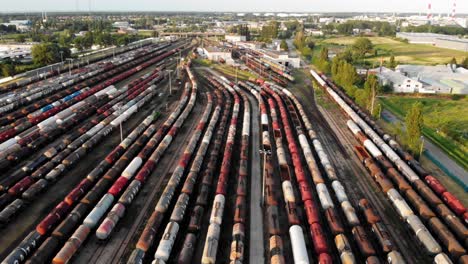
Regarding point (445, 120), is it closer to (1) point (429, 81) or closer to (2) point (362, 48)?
(1) point (429, 81)

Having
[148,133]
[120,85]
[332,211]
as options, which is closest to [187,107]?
[148,133]

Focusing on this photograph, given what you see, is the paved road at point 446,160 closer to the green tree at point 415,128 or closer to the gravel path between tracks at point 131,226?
the green tree at point 415,128

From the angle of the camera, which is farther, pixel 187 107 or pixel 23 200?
pixel 187 107

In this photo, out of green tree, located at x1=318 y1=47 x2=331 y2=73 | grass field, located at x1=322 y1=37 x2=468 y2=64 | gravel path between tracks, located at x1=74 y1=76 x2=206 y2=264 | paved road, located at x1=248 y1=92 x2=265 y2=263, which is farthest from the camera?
grass field, located at x1=322 y1=37 x2=468 y2=64

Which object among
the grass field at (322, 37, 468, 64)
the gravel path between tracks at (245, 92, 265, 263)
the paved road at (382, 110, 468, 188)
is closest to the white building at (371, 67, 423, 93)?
the paved road at (382, 110, 468, 188)

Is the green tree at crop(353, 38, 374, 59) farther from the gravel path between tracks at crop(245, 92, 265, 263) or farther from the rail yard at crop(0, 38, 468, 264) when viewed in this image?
the gravel path between tracks at crop(245, 92, 265, 263)

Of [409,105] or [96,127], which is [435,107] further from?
[96,127]

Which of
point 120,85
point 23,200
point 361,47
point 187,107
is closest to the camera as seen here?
point 23,200
